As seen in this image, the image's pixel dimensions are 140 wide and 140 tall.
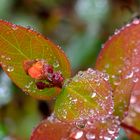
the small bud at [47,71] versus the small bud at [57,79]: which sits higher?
the small bud at [47,71]

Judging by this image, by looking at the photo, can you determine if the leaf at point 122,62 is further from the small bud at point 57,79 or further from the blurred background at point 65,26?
the blurred background at point 65,26

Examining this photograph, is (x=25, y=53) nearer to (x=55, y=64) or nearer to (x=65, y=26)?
(x=55, y=64)

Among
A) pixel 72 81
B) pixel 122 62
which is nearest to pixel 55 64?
pixel 72 81

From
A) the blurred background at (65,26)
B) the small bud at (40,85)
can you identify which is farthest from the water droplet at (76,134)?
the blurred background at (65,26)

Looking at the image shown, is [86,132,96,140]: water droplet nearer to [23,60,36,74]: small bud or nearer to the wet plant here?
the wet plant

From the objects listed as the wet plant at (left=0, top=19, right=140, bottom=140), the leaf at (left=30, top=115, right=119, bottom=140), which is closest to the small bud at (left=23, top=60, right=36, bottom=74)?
the wet plant at (left=0, top=19, right=140, bottom=140)

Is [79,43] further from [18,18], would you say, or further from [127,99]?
[127,99]
